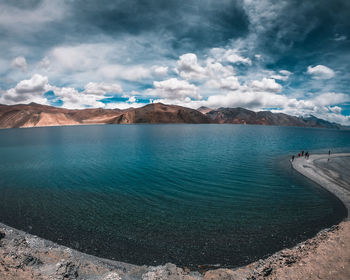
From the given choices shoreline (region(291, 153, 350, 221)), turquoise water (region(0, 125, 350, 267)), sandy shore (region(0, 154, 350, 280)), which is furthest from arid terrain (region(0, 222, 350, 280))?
shoreline (region(291, 153, 350, 221))

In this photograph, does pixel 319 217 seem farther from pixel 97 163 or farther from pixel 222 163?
pixel 97 163

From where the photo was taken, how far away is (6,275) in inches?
289

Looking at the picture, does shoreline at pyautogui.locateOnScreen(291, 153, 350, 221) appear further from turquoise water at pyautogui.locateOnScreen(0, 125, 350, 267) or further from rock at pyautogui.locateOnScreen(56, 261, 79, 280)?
rock at pyautogui.locateOnScreen(56, 261, 79, 280)

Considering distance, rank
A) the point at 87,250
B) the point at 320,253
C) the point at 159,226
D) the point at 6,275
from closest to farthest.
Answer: the point at 6,275
the point at 320,253
the point at 87,250
the point at 159,226

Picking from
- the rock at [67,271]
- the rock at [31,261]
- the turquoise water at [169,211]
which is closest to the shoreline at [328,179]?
the turquoise water at [169,211]

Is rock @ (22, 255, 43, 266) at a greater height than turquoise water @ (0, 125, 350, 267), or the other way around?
rock @ (22, 255, 43, 266)

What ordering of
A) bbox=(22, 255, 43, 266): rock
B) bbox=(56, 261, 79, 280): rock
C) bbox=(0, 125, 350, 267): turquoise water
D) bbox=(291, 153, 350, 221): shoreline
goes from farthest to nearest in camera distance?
bbox=(291, 153, 350, 221): shoreline, bbox=(0, 125, 350, 267): turquoise water, bbox=(22, 255, 43, 266): rock, bbox=(56, 261, 79, 280): rock

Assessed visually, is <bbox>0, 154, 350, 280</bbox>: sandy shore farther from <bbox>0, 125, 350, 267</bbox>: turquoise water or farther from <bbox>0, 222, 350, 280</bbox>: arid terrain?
<bbox>0, 125, 350, 267</bbox>: turquoise water

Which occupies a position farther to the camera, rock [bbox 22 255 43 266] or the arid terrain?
rock [bbox 22 255 43 266]

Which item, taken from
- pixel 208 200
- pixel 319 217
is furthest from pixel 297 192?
pixel 208 200

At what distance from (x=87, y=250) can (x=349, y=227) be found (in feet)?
54.9

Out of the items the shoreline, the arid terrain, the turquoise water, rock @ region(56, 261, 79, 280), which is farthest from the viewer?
the shoreline

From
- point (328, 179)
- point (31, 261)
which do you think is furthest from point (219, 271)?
point (328, 179)

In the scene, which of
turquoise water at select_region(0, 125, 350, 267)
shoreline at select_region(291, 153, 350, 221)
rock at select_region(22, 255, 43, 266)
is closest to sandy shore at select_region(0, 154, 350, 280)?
rock at select_region(22, 255, 43, 266)
